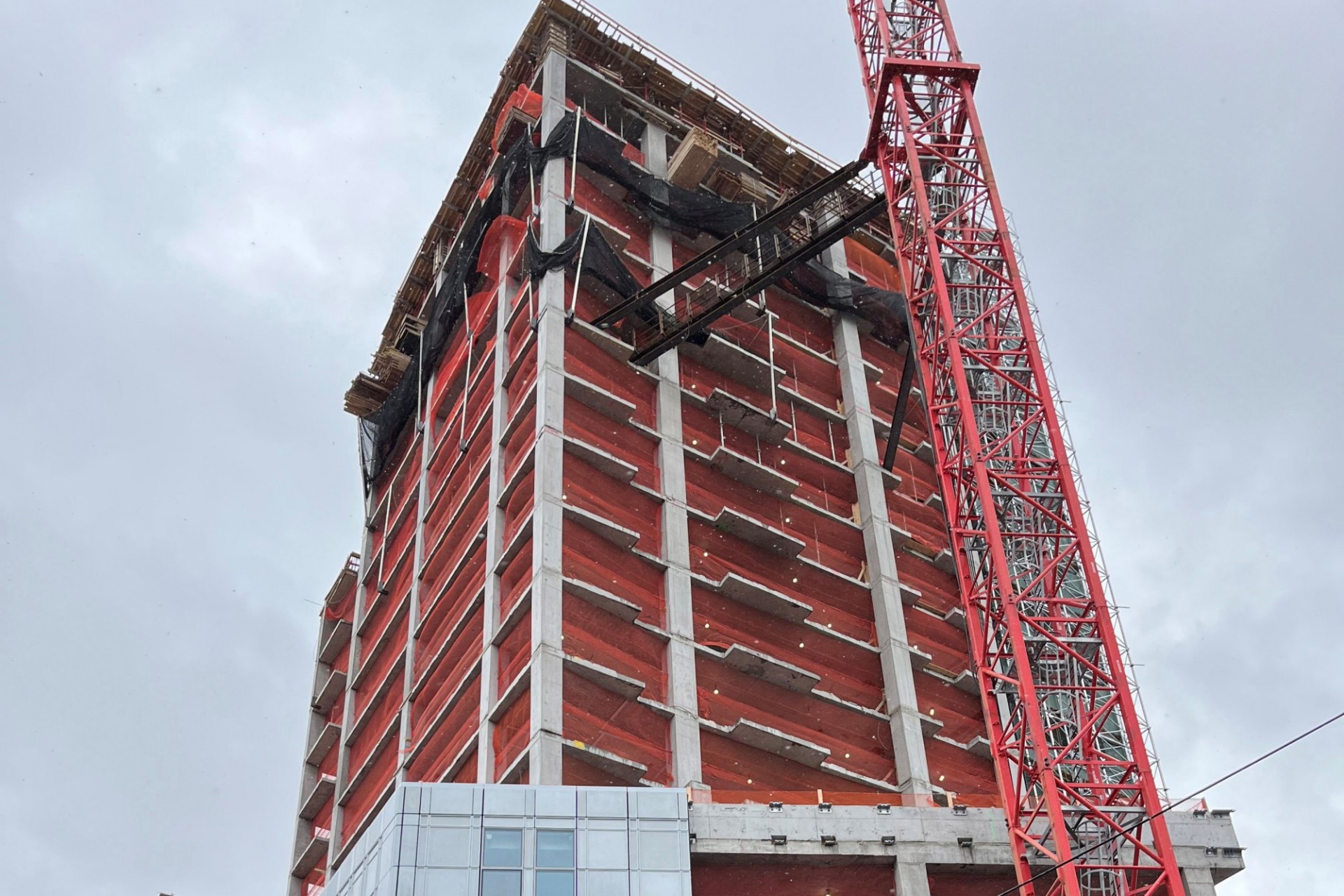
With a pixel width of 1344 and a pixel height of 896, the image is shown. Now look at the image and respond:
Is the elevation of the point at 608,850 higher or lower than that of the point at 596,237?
lower

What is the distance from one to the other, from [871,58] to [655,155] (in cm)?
1519

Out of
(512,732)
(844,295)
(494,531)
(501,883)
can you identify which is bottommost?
(501,883)

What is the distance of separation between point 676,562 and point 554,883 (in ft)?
60.3

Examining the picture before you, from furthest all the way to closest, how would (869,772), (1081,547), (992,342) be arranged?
(869,772) < (992,342) < (1081,547)

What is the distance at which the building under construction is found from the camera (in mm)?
48531

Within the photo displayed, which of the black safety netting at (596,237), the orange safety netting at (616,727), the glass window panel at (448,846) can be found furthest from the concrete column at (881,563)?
the glass window panel at (448,846)

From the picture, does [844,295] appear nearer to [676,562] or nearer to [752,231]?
[752,231]

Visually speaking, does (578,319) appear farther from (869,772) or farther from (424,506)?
(869,772)

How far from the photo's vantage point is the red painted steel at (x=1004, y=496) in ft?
155

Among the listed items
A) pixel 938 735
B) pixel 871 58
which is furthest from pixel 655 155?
pixel 938 735

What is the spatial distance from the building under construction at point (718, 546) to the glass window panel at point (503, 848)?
0.10 meters

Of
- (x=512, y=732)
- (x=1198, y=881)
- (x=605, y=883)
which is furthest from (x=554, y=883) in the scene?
(x=1198, y=881)

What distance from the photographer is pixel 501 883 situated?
145 feet

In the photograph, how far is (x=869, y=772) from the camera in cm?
6134
